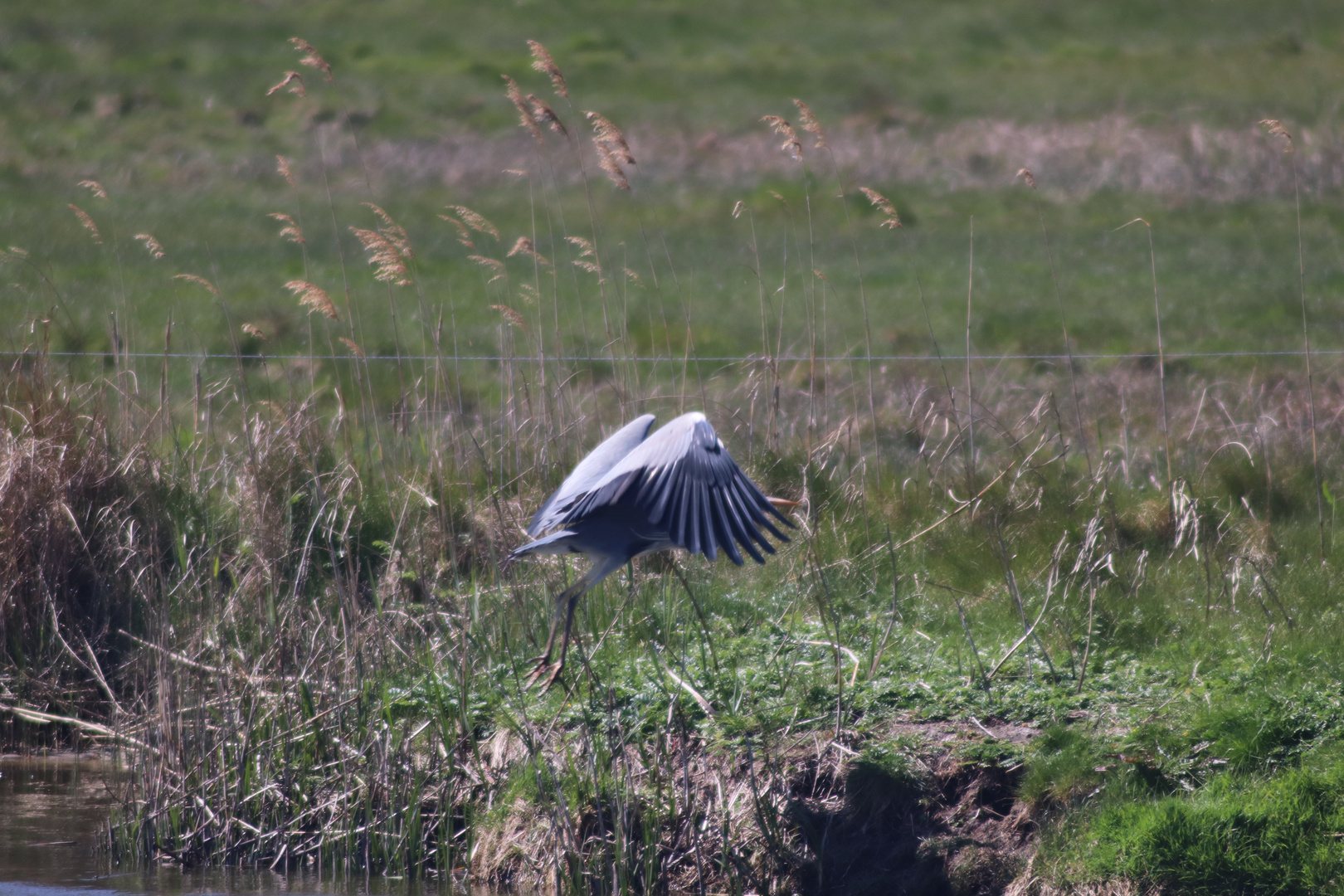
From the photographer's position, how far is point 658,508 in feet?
15.1

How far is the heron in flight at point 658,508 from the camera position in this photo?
15.0 ft

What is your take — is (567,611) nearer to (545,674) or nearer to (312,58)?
(545,674)

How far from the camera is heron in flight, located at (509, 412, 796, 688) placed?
4559 mm

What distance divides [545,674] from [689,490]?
1082 millimetres

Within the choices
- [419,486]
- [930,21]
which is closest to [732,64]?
[930,21]

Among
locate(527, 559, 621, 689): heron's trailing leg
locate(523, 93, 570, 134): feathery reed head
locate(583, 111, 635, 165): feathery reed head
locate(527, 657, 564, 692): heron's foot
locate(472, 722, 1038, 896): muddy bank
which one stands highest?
locate(523, 93, 570, 134): feathery reed head

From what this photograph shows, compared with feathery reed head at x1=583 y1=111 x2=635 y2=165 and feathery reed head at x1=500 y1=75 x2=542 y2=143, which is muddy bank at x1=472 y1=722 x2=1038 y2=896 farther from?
feathery reed head at x1=500 y1=75 x2=542 y2=143

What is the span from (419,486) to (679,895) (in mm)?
2981

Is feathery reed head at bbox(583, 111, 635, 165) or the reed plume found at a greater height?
feathery reed head at bbox(583, 111, 635, 165)

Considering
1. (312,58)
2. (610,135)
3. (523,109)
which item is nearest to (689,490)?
(610,135)

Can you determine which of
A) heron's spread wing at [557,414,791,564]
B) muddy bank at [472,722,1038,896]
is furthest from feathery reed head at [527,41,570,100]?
muddy bank at [472,722,1038,896]

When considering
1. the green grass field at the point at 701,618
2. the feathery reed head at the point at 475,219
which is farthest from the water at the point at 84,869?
the feathery reed head at the point at 475,219

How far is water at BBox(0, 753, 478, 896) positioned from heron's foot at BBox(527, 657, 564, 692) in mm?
755

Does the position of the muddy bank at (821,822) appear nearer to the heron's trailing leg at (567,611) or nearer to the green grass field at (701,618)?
the green grass field at (701,618)
